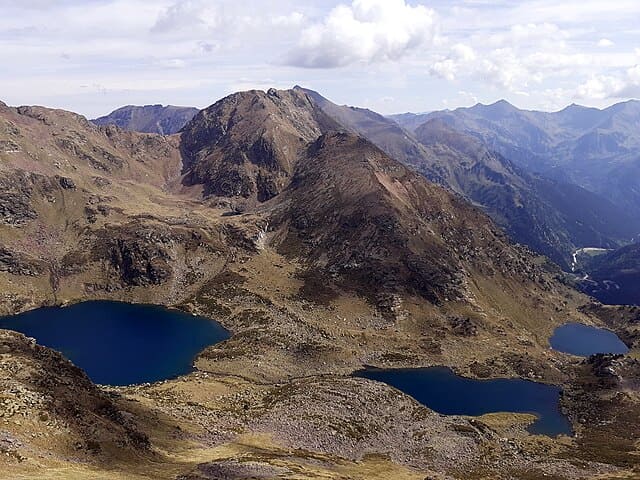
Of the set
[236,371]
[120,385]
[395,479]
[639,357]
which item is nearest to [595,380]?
[639,357]

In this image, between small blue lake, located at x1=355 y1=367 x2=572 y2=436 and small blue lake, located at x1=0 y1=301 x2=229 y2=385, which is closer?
small blue lake, located at x1=355 y1=367 x2=572 y2=436

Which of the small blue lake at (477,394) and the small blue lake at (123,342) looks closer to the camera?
the small blue lake at (477,394)

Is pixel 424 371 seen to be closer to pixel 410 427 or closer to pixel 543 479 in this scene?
pixel 410 427

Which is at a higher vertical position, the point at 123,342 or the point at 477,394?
the point at 123,342

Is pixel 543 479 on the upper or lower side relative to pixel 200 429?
lower

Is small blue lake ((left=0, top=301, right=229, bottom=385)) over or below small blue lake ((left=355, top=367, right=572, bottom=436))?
over
